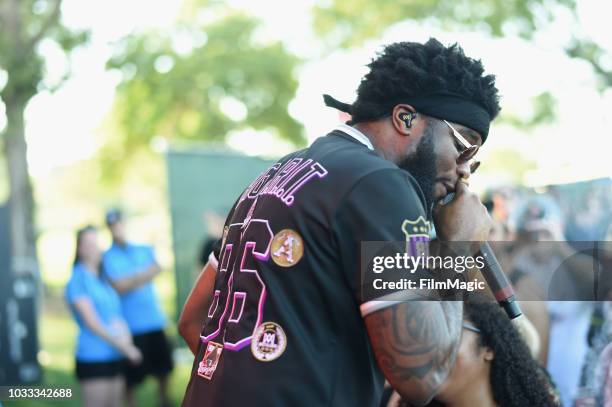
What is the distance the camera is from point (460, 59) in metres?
2.26

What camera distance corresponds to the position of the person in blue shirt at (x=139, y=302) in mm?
7453

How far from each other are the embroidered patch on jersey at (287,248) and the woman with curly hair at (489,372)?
4.00ft

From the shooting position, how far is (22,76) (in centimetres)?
1102

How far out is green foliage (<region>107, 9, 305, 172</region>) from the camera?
18359 millimetres

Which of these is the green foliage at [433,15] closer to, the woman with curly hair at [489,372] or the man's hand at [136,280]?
the man's hand at [136,280]

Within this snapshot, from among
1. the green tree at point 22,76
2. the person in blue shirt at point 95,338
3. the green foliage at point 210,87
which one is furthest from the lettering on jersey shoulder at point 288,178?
the green foliage at point 210,87

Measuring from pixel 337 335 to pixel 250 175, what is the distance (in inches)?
303

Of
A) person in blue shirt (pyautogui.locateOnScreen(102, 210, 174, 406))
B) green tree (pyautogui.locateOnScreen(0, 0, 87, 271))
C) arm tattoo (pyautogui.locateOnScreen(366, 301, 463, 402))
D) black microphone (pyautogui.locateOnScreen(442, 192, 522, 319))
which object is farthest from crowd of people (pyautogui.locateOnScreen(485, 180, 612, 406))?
green tree (pyautogui.locateOnScreen(0, 0, 87, 271))

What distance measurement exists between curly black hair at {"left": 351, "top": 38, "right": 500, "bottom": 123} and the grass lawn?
297 centimetres

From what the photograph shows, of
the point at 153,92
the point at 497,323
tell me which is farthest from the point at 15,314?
the point at 153,92

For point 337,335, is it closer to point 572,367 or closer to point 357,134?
point 357,134

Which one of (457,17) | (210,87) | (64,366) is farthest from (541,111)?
(64,366)

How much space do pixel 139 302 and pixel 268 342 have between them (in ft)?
19.4

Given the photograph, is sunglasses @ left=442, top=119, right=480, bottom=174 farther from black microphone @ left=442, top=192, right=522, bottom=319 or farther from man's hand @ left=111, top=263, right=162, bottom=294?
man's hand @ left=111, top=263, right=162, bottom=294
